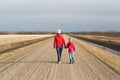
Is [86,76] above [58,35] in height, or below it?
below

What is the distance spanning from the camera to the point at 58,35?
17.6 m

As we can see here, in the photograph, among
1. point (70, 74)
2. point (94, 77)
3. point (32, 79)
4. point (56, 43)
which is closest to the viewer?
point (32, 79)

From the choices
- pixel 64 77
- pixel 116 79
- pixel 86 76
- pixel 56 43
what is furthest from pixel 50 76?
pixel 56 43

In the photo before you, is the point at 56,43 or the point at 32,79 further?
the point at 56,43

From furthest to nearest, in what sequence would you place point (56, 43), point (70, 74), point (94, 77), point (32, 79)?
1. point (56, 43)
2. point (70, 74)
3. point (94, 77)
4. point (32, 79)

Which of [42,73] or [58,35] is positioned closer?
[42,73]

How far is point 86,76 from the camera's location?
488 inches

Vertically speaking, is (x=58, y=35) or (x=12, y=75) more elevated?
(x=58, y=35)

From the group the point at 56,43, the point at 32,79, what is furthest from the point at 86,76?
the point at 56,43

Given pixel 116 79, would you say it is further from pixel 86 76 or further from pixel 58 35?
pixel 58 35

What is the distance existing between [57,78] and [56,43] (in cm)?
605

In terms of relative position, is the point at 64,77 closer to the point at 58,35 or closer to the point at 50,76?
the point at 50,76

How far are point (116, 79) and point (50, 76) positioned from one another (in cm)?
277

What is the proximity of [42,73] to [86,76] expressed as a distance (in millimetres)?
2096
